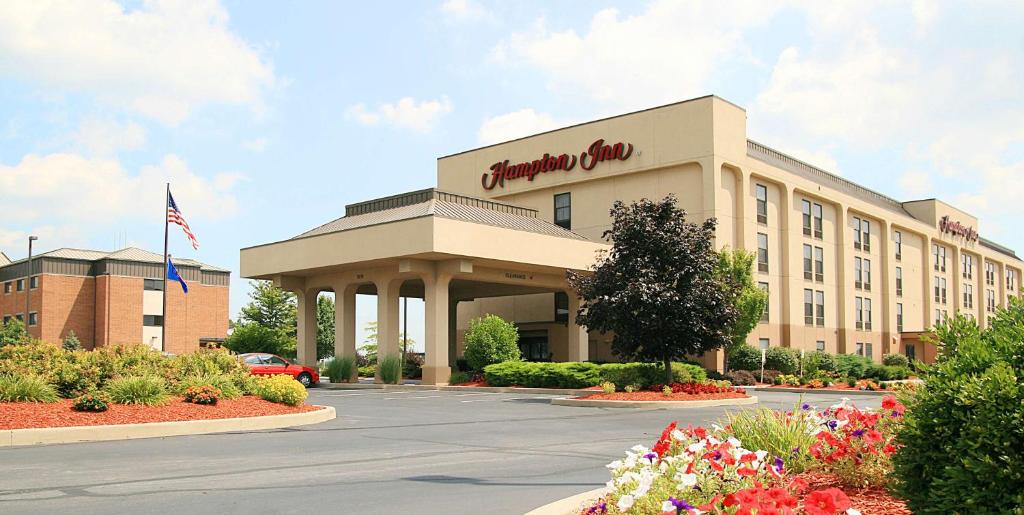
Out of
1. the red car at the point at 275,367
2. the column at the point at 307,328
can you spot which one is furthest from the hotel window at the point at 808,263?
the red car at the point at 275,367

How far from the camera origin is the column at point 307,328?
43.9m

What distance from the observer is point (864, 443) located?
802 centimetres

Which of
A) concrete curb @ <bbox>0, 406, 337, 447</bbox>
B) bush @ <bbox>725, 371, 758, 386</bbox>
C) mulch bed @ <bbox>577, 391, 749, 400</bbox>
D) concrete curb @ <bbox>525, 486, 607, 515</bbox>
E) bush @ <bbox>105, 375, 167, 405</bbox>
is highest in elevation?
bush @ <bbox>105, 375, 167, 405</bbox>

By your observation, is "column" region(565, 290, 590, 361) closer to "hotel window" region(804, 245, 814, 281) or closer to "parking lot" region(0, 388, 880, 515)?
"hotel window" region(804, 245, 814, 281)

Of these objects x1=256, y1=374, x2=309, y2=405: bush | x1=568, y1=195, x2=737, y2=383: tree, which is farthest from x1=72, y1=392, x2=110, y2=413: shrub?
x1=568, y1=195, x2=737, y2=383: tree

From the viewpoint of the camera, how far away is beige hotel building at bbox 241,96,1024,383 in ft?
123

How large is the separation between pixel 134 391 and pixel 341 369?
21.8 meters

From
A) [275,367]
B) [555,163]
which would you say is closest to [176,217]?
[275,367]

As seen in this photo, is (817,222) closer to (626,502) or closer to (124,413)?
(124,413)

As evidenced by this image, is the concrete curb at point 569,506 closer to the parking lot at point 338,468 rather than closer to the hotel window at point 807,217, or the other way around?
the parking lot at point 338,468

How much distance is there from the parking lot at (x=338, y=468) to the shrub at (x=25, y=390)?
343 cm

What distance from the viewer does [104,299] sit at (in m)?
72.1

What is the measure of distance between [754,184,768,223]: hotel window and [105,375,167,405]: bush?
3432 cm

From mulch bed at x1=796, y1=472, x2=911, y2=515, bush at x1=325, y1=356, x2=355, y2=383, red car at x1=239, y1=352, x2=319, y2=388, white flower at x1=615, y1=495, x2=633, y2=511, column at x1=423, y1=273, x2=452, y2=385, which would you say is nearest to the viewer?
white flower at x1=615, y1=495, x2=633, y2=511
